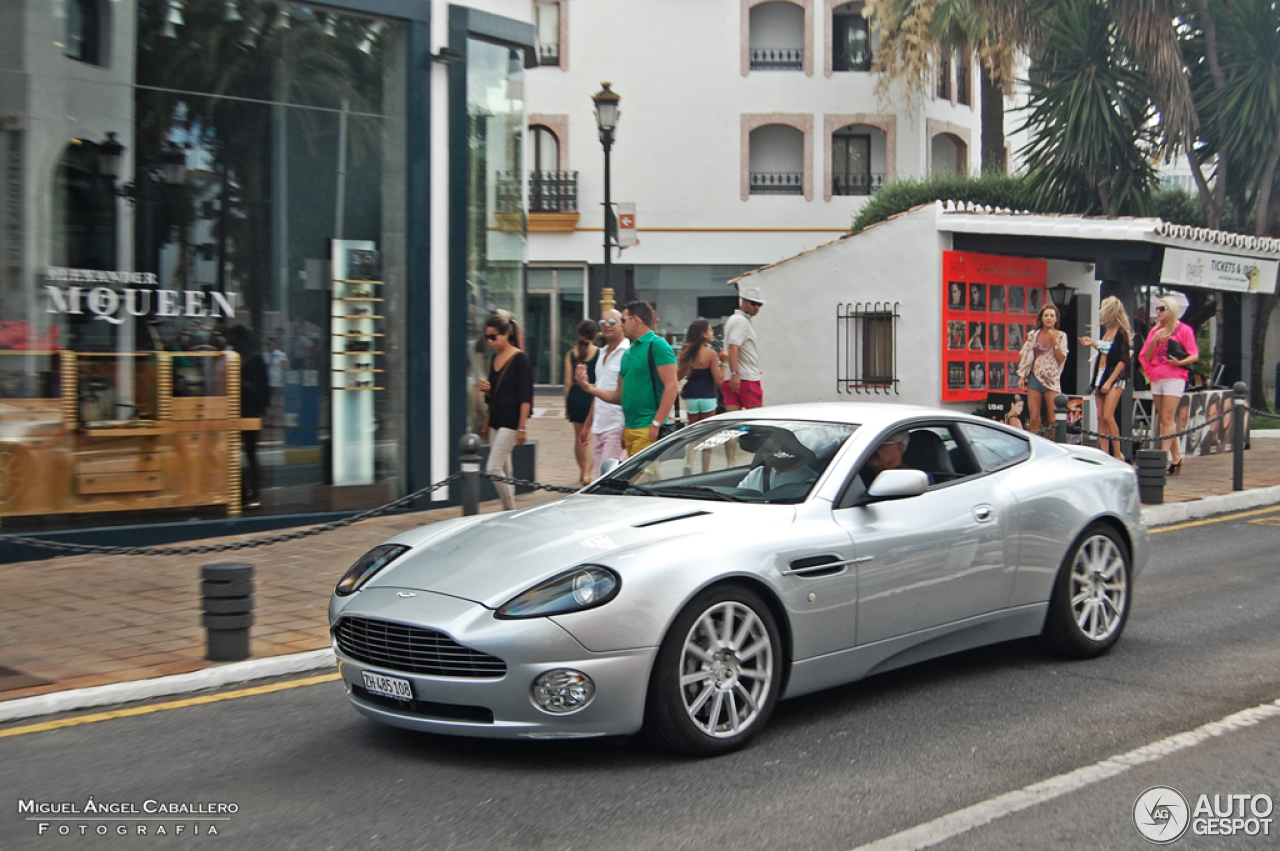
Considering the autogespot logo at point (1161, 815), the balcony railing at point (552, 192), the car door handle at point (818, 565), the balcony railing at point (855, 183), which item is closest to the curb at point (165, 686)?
the car door handle at point (818, 565)

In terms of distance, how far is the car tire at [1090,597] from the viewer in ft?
19.5

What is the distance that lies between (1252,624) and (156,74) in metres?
8.91

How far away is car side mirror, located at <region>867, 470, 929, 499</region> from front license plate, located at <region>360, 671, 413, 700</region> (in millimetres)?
2061

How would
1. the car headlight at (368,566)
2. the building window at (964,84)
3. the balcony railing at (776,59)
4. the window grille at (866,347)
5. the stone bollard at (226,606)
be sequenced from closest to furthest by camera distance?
Result: the car headlight at (368,566)
the stone bollard at (226,606)
the window grille at (866,347)
the balcony railing at (776,59)
the building window at (964,84)

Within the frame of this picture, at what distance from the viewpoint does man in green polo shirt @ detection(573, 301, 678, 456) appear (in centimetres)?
944

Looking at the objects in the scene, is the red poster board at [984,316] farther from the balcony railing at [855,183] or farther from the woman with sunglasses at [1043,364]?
the balcony railing at [855,183]

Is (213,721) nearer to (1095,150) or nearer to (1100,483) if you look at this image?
(1100,483)

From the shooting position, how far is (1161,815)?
3969 millimetres

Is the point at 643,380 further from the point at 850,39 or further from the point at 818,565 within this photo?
the point at 850,39

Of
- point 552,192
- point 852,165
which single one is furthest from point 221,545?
point 852,165

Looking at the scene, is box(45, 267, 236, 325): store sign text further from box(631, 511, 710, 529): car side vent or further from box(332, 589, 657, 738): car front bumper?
box(631, 511, 710, 529): car side vent

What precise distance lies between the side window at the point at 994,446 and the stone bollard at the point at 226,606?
3.62 meters

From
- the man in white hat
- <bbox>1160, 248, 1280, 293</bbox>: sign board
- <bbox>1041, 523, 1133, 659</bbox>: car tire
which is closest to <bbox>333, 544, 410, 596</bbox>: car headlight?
<bbox>1041, 523, 1133, 659</bbox>: car tire

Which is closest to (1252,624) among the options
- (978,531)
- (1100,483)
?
(1100,483)
